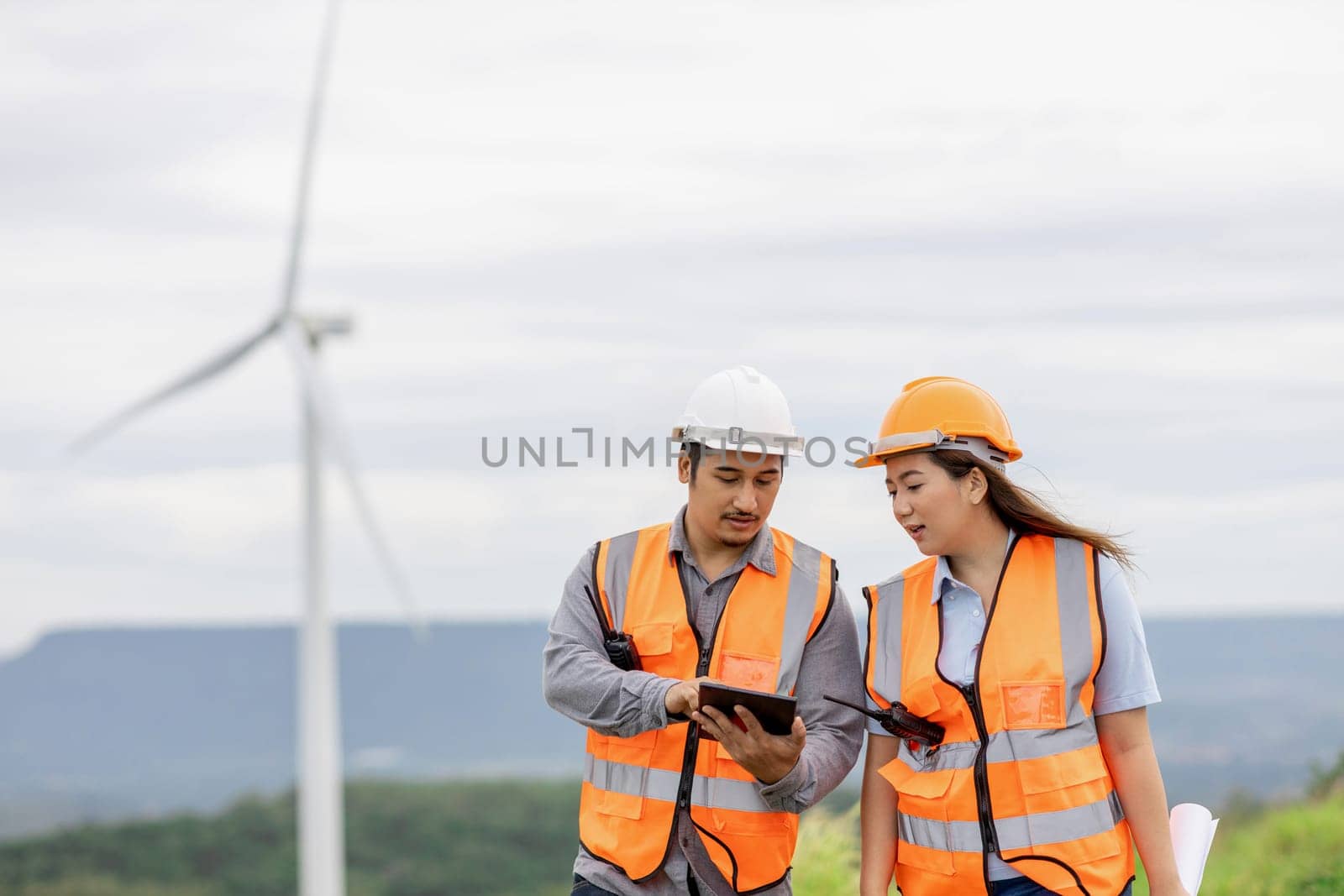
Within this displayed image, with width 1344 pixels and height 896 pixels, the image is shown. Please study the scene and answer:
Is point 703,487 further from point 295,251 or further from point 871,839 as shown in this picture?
point 295,251

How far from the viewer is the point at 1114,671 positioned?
6.24 m

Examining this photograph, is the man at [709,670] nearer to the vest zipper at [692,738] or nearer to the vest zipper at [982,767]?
the vest zipper at [692,738]

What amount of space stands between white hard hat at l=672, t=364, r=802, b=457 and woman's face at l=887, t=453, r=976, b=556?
1.74 ft

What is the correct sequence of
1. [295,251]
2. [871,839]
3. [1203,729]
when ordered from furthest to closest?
1. [1203,729]
2. [295,251]
3. [871,839]

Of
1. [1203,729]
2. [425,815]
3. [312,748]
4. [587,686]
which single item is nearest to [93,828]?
[425,815]

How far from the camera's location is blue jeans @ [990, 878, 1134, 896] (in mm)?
6125

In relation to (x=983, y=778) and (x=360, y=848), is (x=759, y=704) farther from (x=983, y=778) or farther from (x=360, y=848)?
(x=360, y=848)

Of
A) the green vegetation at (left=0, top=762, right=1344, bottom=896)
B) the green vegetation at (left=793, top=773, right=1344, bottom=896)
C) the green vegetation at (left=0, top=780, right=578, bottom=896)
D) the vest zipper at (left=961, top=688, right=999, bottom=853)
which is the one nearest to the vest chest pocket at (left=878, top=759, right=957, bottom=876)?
the vest zipper at (left=961, top=688, right=999, bottom=853)

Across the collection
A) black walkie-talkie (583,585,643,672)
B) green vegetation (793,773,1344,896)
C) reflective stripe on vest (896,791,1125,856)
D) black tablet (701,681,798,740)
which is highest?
black walkie-talkie (583,585,643,672)

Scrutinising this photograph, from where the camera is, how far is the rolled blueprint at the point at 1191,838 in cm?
654

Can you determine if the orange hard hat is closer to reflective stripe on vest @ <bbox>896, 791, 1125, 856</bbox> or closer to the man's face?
the man's face

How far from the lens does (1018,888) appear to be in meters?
6.16

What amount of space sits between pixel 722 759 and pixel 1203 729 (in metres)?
115

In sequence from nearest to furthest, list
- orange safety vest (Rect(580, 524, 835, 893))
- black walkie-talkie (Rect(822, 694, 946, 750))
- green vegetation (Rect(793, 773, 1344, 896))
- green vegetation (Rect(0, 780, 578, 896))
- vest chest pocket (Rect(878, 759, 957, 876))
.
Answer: vest chest pocket (Rect(878, 759, 957, 876)) → black walkie-talkie (Rect(822, 694, 946, 750)) → orange safety vest (Rect(580, 524, 835, 893)) → green vegetation (Rect(793, 773, 1344, 896)) → green vegetation (Rect(0, 780, 578, 896))
